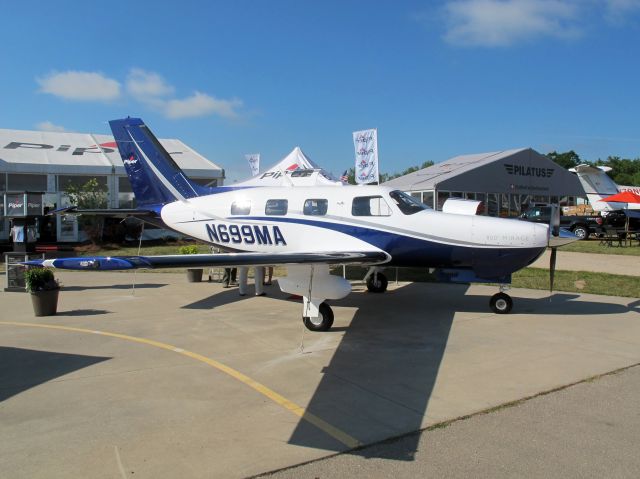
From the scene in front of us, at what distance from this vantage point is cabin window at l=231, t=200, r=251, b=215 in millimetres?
11039

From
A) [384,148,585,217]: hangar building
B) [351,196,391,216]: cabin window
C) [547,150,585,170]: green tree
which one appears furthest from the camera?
[547,150,585,170]: green tree

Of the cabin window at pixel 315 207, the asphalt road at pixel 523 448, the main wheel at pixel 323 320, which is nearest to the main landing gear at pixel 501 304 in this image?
the main wheel at pixel 323 320

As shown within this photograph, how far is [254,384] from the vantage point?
566 centimetres

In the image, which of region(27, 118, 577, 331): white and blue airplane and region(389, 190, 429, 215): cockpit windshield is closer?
region(27, 118, 577, 331): white and blue airplane

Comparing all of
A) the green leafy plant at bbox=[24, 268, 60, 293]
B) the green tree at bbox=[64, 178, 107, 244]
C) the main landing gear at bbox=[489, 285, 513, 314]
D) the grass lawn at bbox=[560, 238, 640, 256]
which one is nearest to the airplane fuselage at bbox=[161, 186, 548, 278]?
the main landing gear at bbox=[489, 285, 513, 314]

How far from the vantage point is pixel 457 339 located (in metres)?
7.74

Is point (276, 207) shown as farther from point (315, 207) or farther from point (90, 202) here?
point (90, 202)

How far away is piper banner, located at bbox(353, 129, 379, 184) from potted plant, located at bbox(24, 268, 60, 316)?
53.5 ft

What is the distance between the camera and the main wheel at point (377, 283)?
12.4 meters

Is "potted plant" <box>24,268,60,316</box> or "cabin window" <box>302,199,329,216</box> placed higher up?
"cabin window" <box>302,199,329,216</box>

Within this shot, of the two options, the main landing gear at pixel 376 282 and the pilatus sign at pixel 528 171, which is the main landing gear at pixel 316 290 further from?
the pilatus sign at pixel 528 171

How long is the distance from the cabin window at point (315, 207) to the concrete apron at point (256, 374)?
2.08 metres

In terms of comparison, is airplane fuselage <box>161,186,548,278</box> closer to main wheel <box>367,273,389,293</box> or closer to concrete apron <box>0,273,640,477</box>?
concrete apron <box>0,273,640,477</box>

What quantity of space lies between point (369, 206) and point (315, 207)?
1.19 m
